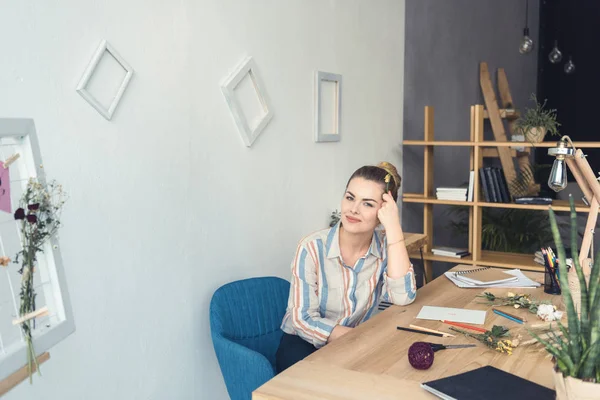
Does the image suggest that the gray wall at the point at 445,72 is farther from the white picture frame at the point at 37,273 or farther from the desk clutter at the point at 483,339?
the white picture frame at the point at 37,273

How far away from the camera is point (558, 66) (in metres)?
8.98

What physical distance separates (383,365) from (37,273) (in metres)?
0.97

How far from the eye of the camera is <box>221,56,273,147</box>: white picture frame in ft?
8.73

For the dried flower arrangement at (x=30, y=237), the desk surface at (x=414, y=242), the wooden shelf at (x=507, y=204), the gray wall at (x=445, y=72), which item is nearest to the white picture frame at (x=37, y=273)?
the dried flower arrangement at (x=30, y=237)

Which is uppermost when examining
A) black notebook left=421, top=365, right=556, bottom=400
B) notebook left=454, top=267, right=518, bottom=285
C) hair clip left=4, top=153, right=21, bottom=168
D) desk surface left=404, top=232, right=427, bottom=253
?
hair clip left=4, top=153, right=21, bottom=168

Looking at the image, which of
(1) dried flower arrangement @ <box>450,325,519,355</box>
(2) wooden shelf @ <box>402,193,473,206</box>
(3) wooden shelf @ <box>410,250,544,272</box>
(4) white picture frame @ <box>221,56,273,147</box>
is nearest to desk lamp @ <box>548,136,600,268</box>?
(1) dried flower arrangement @ <box>450,325,519,355</box>

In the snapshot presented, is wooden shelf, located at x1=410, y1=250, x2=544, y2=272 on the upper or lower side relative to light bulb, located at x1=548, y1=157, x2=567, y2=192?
lower

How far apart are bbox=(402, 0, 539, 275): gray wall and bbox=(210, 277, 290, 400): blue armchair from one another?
101 inches

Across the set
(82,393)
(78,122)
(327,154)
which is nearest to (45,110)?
(78,122)

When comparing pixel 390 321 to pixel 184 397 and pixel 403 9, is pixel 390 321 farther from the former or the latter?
pixel 403 9

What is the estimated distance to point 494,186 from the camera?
14.4ft

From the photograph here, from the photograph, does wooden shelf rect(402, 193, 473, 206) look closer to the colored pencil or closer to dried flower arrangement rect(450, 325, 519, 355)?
the colored pencil

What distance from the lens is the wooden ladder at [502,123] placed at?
216 inches

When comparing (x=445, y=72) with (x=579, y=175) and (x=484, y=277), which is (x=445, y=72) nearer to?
(x=484, y=277)
